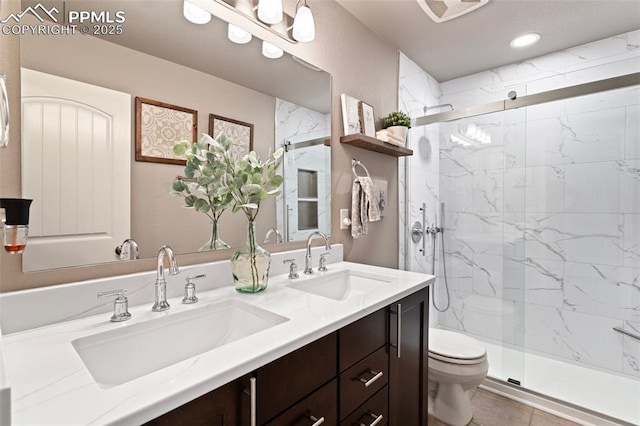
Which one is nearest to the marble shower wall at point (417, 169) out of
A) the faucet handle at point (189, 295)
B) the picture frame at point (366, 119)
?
the picture frame at point (366, 119)

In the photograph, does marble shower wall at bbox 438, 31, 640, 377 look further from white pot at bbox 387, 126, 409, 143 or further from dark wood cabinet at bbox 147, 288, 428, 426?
dark wood cabinet at bbox 147, 288, 428, 426

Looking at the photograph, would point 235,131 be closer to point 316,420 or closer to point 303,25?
point 303,25

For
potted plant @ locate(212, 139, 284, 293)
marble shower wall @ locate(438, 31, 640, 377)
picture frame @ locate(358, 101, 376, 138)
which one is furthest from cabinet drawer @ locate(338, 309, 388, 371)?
marble shower wall @ locate(438, 31, 640, 377)

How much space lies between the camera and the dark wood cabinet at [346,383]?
0.69m

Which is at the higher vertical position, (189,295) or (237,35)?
(237,35)

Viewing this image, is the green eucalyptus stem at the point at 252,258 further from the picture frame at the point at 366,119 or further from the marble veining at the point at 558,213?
the marble veining at the point at 558,213

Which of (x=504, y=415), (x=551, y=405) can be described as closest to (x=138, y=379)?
(x=504, y=415)

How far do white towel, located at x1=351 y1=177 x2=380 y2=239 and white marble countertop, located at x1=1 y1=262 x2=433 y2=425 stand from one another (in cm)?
83

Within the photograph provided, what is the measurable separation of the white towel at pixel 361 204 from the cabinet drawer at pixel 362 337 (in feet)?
2.55

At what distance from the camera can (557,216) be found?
2283 mm

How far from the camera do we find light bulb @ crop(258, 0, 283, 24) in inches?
54.6

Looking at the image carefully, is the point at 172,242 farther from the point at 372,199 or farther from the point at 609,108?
the point at 609,108

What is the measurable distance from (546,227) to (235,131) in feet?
A: 7.43

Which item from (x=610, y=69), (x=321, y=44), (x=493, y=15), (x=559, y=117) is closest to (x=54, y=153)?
(x=321, y=44)
